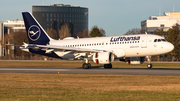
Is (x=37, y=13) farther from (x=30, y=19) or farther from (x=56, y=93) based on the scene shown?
(x=56, y=93)

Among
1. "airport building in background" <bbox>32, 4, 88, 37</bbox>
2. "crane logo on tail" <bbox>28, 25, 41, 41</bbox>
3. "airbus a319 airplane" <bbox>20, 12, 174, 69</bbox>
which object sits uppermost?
"airport building in background" <bbox>32, 4, 88, 37</bbox>

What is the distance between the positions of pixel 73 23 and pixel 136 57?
13527 cm

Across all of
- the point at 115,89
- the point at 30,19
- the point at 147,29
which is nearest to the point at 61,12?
the point at 147,29

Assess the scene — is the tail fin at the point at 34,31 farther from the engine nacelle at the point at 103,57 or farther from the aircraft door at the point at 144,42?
the aircraft door at the point at 144,42

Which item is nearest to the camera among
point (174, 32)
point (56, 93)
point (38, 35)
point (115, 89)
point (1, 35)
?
point (56, 93)

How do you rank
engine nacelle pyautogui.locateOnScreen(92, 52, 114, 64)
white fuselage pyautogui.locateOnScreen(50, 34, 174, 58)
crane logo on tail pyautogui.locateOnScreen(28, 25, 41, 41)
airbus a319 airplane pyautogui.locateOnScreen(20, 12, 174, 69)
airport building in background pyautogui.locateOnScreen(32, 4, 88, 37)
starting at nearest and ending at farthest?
engine nacelle pyautogui.locateOnScreen(92, 52, 114, 64)
airbus a319 airplane pyautogui.locateOnScreen(20, 12, 174, 69)
white fuselage pyautogui.locateOnScreen(50, 34, 174, 58)
crane logo on tail pyautogui.locateOnScreen(28, 25, 41, 41)
airport building in background pyautogui.locateOnScreen(32, 4, 88, 37)

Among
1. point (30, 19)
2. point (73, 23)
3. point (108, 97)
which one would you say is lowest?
point (108, 97)

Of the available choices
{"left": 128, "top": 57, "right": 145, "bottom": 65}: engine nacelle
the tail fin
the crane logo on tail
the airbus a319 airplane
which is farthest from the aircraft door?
the crane logo on tail

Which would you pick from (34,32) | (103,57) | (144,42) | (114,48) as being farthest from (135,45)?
(34,32)

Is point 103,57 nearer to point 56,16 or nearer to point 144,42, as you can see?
point 144,42

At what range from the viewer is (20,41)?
129m

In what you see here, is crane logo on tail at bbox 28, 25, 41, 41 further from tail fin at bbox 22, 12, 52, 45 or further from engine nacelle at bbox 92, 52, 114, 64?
→ engine nacelle at bbox 92, 52, 114, 64

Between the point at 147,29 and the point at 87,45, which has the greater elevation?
the point at 147,29

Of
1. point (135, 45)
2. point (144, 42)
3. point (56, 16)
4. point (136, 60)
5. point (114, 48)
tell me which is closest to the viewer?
point (144, 42)
